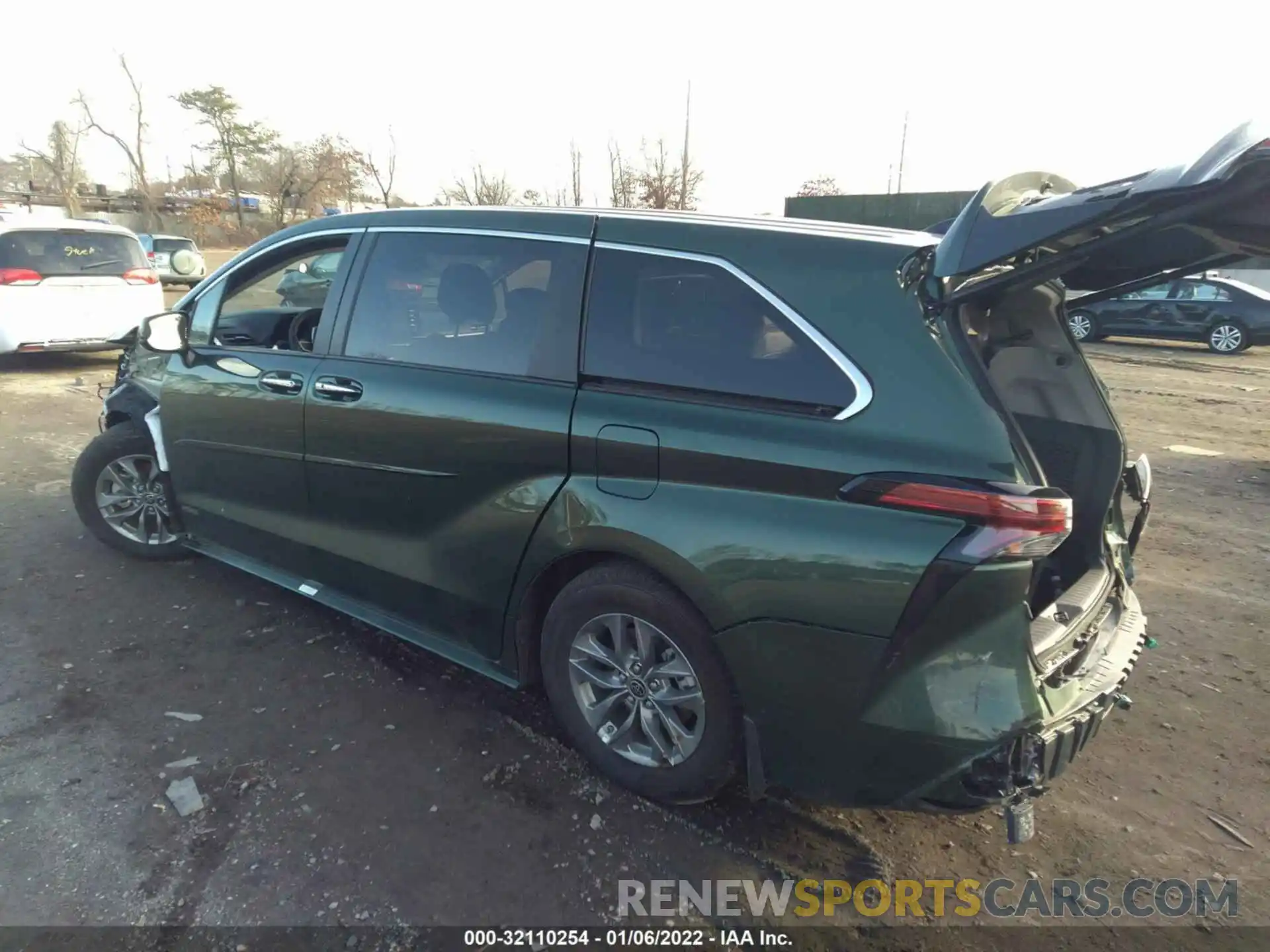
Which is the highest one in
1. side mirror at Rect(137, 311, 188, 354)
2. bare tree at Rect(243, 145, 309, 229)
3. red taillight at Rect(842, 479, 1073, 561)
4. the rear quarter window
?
bare tree at Rect(243, 145, 309, 229)

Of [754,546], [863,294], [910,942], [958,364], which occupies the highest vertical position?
[863,294]

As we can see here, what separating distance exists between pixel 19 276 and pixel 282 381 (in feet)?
26.6

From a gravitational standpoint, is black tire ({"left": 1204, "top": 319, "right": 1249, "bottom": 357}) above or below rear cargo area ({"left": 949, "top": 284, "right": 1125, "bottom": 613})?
below

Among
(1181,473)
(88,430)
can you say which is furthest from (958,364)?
(88,430)

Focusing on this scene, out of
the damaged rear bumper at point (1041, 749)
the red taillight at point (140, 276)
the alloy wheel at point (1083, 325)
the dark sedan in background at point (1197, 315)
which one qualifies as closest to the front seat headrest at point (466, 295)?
the damaged rear bumper at point (1041, 749)

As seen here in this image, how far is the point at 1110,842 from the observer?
2.68 metres

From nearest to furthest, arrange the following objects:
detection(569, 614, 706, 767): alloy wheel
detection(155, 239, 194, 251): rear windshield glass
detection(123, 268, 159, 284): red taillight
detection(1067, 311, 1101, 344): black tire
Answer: detection(569, 614, 706, 767): alloy wheel < detection(123, 268, 159, 284): red taillight < detection(1067, 311, 1101, 344): black tire < detection(155, 239, 194, 251): rear windshield glass

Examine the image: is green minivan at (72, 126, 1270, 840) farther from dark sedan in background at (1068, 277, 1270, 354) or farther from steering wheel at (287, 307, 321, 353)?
dark sedan in background at (1068, 277, 1270, 354)

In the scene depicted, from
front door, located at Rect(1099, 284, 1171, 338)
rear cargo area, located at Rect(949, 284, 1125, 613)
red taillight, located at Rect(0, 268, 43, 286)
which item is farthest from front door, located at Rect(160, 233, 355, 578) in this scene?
front door, located at Rect(1099, 284, 1171, 338)

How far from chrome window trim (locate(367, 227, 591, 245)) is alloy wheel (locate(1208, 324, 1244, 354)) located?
17.7 meters

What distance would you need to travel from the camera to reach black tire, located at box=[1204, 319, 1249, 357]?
15.9 meters

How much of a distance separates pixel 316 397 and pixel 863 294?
2259 mm

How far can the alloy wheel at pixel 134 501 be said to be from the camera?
15.3ft

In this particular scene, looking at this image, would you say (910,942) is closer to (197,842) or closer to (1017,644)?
(1017,644)
